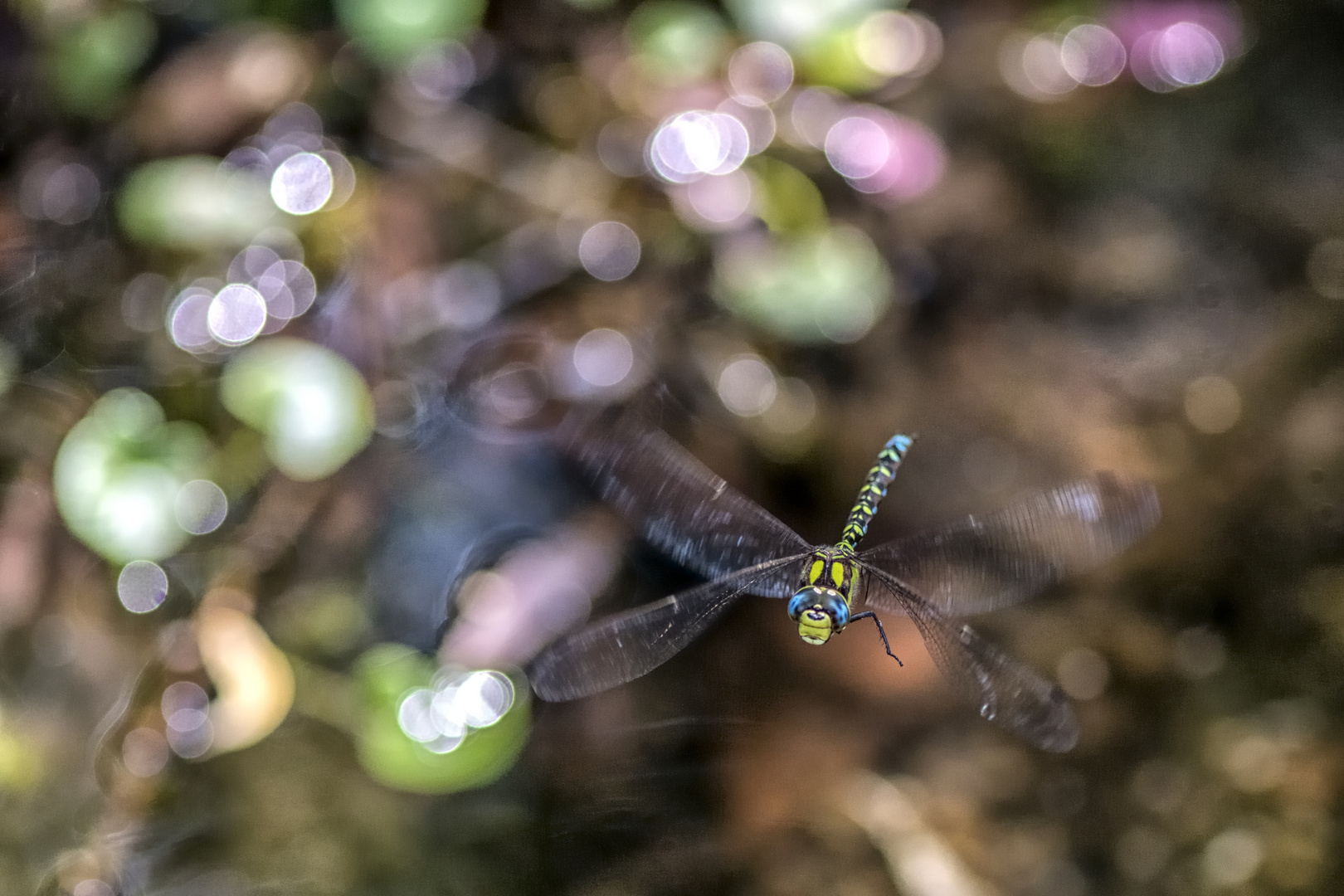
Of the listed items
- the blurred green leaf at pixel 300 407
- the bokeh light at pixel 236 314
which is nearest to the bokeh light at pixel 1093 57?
the blurred green leaf at pixel 300 407

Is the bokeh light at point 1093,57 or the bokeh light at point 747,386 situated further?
the bokeh light at point 1093,57

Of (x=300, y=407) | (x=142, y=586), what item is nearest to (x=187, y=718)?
(x=142, y=586)

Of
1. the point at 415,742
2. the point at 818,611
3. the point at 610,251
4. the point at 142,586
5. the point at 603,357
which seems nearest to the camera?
the point at 818,611

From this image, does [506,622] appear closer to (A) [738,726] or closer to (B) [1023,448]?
(A) [738,726]

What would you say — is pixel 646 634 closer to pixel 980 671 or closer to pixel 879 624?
pixel 879 624

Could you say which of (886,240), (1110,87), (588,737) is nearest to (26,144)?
(588,737)

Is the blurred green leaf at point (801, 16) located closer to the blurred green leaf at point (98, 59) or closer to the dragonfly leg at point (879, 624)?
the dragonfly leg at point (879, 624)
